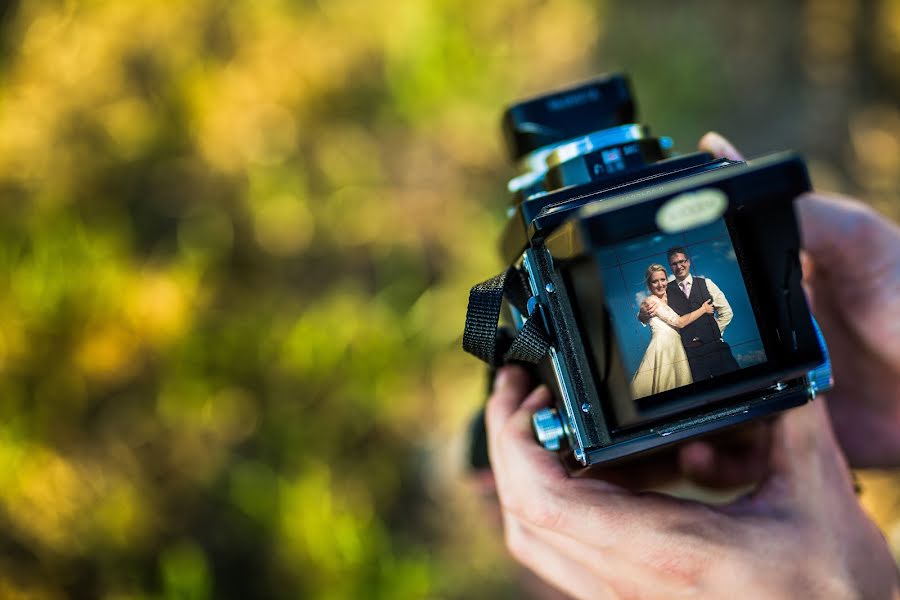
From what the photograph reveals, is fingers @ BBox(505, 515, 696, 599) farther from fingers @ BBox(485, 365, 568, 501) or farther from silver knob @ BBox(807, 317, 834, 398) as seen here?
silver knob @ BBox(807, 317, 834, 398)

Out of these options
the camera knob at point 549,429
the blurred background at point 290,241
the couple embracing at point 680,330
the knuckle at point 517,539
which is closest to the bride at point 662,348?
the couple embracing at point 680,330

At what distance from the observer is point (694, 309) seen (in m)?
0.54

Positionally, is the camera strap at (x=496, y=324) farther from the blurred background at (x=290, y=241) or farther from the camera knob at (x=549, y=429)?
the blurred background at (x=290, y=241)

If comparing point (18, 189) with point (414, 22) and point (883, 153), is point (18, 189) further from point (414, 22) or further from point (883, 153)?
point (883, 153)

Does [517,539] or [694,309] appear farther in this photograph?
[517,539]

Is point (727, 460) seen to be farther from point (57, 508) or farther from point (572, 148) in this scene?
point (57, 508)

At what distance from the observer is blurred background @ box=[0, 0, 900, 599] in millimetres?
1274

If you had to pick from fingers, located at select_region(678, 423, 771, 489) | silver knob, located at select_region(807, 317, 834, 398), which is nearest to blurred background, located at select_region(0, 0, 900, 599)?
fingers, located at select_region(678, 423, 771, 489)

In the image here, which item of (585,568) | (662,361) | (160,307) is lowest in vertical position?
(585,568)

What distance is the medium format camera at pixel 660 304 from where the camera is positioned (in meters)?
0.48

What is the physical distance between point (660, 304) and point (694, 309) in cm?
3

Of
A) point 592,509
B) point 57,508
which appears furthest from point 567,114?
point 57,508

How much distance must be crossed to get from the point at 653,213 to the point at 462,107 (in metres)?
1.15

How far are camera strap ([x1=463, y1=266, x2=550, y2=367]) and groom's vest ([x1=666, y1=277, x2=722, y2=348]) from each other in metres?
0.12
